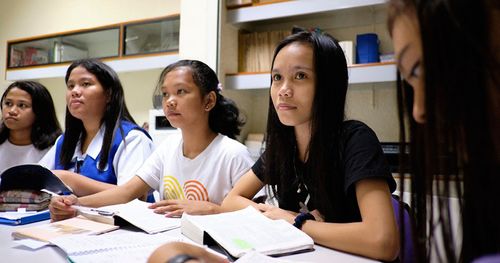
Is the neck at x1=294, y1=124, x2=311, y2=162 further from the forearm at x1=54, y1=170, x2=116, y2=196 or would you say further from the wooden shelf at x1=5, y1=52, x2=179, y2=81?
the wooden shelf at x1=5, y1=52, x2=179, y2=81

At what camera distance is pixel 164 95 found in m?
1.59

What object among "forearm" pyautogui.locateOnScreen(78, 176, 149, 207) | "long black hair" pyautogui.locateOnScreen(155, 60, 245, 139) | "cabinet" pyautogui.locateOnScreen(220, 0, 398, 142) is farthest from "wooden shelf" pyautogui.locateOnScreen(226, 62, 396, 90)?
"forearm" pyautogui.locateOnScreen(78, 176, 149, 207)

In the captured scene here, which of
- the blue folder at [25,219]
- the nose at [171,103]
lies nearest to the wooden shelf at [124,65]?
the nose at [171,103]

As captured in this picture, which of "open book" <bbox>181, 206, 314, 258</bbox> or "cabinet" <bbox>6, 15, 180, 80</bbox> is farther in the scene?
"cabinet" <bbox>6, 15, 180, 80</bbox>

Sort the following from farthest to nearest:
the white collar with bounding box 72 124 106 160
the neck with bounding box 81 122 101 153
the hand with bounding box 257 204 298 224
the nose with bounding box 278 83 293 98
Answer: the neck with bounding box 81 122 101 153 → the white collar with bounding box 72 124 106 160 → the nose with bounding box 278 83 293 98 → the hand with bounding box 257 204 298 224

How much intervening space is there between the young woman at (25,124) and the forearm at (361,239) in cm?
198

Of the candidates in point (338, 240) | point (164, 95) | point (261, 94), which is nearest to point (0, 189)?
point (164, 95)

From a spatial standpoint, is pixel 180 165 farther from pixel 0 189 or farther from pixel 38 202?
pixel 0 189

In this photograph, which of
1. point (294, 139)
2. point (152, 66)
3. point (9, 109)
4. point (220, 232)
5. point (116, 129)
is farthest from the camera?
point (152, 66)

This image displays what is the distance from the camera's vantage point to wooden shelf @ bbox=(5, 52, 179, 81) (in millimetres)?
3061

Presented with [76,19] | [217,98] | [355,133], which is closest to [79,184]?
[217,98]

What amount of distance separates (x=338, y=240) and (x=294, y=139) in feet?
1.54

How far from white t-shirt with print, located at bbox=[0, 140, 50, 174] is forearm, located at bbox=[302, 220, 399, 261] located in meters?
1.98

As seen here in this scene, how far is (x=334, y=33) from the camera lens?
2.58 metres
